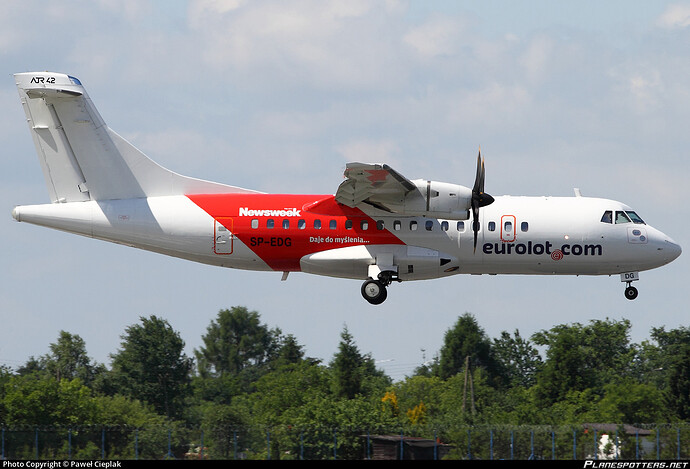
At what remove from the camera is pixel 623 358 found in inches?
3563

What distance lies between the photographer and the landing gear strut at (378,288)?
35.6 meters

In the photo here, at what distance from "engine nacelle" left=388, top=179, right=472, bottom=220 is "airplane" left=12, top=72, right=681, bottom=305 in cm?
38

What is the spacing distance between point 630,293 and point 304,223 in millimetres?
11893

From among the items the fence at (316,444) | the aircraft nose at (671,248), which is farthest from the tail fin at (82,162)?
the aircraft nose at (671,248)

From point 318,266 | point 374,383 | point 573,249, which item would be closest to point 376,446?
point 318,266

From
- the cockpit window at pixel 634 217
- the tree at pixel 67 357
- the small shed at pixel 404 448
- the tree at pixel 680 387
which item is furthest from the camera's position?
the tree at pixel 67 357

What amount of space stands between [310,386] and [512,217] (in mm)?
33524

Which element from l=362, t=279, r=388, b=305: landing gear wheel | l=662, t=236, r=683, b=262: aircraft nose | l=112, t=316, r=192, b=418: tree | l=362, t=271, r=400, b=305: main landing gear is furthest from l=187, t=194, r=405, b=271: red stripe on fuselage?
l=112, t=316, r=192, b=418: tree

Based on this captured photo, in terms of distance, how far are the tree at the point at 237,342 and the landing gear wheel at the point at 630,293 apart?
77410mm

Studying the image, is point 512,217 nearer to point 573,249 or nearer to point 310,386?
point 573,249

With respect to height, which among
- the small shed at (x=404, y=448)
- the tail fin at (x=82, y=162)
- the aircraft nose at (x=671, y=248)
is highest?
the tail fin at (x=82, y=162)

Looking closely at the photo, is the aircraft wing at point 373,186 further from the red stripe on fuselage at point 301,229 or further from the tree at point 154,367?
the tree at point 154,367

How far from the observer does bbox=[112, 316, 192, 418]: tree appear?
2916 inches

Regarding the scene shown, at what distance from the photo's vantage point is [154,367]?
76.3m
